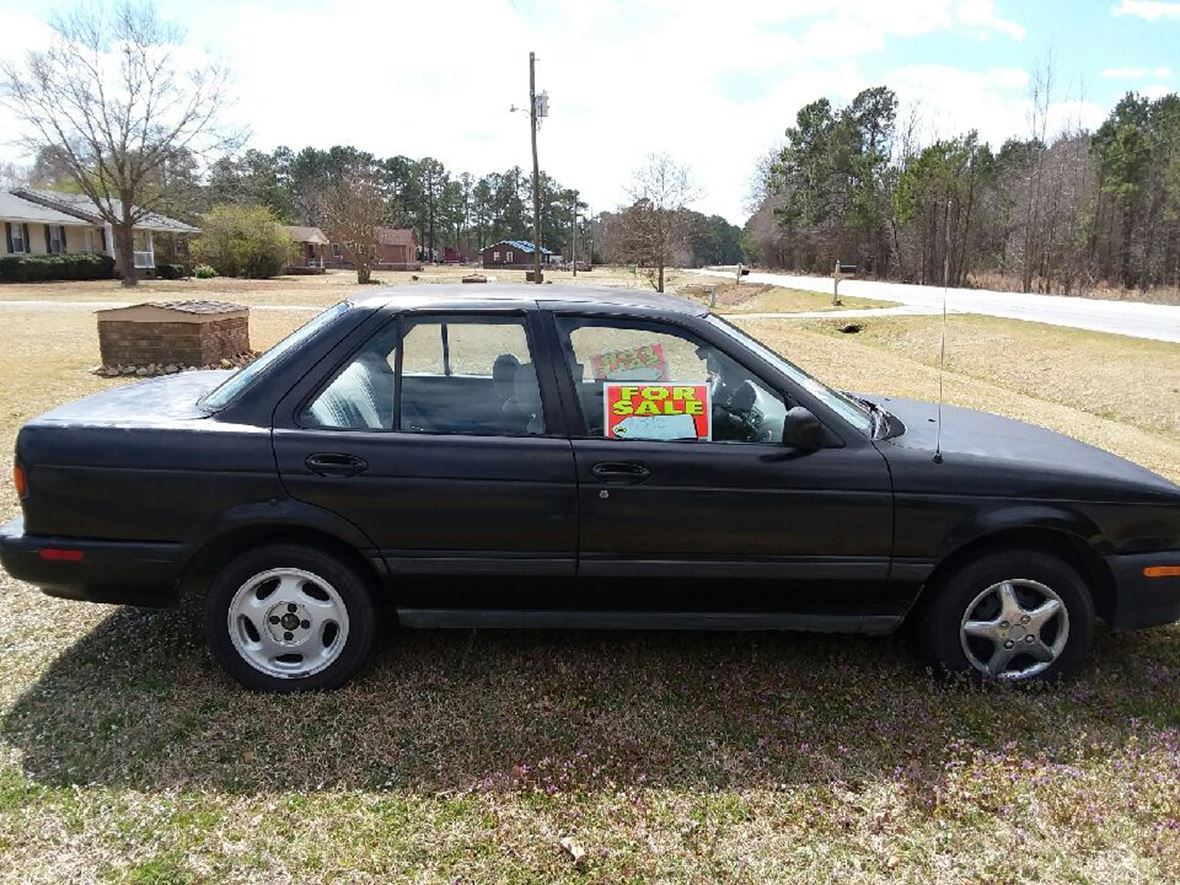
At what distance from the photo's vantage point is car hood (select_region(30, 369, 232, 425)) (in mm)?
3148

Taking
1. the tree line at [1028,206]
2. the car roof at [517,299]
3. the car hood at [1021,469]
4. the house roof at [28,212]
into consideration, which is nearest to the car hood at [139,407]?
the car roof at [517,299]

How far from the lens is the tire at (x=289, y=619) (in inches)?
122

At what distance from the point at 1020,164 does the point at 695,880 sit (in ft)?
186

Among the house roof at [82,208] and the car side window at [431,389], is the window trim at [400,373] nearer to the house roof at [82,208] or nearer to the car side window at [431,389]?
the car side window at [431,389]

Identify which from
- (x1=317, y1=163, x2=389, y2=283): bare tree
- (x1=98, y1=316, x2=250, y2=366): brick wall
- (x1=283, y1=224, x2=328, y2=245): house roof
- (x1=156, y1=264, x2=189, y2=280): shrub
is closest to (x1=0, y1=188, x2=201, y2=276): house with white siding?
(x1=156, y1=264, x2=189, y2=280): shrub

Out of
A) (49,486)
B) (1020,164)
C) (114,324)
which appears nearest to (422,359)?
(49,486)

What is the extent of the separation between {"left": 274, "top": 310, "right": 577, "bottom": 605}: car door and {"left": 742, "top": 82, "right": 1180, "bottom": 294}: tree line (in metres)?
33.7

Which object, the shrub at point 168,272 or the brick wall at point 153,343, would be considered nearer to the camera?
the brick wall at point 153,343

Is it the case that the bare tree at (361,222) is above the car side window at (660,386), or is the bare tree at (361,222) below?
above

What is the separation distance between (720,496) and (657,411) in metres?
0.42

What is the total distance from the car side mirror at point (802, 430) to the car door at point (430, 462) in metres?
0.85

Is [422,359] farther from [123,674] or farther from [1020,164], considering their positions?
[1020,164]

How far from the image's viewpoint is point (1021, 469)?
3160 millimetres

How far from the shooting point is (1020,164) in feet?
161
